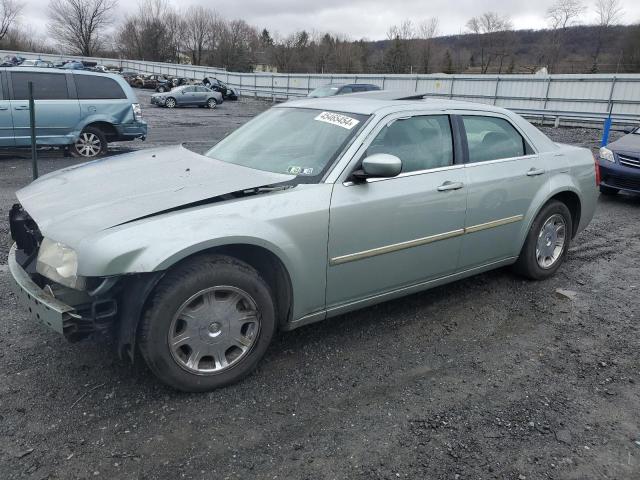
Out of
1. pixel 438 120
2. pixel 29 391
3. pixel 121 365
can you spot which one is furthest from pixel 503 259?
pixel 29 391

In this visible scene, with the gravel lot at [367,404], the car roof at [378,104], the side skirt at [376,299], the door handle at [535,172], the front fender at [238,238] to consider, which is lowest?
the gravel lot at [367,404]

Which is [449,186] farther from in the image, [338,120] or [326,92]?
[326,92]

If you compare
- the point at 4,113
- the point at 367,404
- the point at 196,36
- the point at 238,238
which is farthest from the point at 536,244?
the point at 196,36

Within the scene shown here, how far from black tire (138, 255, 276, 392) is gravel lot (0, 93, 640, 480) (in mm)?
115

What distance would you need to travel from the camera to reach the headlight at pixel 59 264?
8.82 ft

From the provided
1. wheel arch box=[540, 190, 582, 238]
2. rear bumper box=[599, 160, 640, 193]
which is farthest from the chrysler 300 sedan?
rear bumper box=[599, 160, 640, 193]

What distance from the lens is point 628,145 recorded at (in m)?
8.53

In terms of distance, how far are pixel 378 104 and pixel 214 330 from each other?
201 centimetres

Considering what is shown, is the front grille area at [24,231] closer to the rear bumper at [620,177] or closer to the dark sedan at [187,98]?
the rear bumper at [620,177]

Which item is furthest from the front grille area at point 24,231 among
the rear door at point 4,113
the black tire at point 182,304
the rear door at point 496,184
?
the rear door at point 4,113

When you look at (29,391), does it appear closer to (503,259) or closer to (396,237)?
(396,237)

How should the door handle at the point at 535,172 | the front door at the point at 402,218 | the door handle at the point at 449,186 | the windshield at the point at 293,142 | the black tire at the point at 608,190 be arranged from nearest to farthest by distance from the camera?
the front door at the point at 402,218
the windshield at the point at 293,142
the door handle at the point at 449,186
the door handle at the point at 535,172
the black tire at the point at 608,190

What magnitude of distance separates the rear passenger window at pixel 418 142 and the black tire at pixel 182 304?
121 cm

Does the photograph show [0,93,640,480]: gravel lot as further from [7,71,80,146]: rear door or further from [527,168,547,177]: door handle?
[7,71,80,146]: rear door
